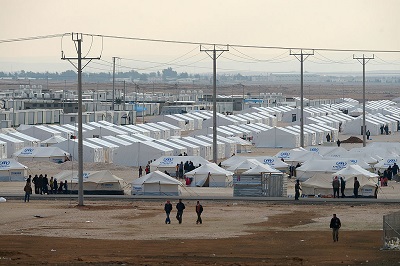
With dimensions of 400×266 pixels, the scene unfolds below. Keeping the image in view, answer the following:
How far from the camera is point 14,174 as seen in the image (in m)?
61.9

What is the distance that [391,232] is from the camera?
34812mm

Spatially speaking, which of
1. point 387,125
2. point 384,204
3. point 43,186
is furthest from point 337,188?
point 387,125

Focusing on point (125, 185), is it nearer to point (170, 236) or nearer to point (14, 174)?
point (14, 174)

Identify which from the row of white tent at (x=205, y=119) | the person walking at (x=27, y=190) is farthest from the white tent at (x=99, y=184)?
the row of white tent at (x=205, y=119)

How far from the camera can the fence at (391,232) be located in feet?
112

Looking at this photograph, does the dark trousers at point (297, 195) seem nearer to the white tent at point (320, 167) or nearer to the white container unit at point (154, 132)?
the white tent at point (320, 167)

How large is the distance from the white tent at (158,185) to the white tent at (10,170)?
36.1 feet

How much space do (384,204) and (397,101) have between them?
146498 millimetres

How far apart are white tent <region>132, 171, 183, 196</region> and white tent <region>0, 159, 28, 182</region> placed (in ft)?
36.1

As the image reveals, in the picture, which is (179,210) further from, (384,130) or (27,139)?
(384,130)

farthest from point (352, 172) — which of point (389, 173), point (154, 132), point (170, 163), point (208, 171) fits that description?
point (154, 132)

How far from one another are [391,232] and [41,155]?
39647 mm

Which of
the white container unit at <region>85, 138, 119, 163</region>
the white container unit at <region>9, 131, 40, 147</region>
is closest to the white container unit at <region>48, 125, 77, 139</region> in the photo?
the white container unit at <region>9, 131, 40, 147</region>

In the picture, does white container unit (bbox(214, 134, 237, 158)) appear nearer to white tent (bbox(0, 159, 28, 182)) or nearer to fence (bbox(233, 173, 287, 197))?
white tent (bbox(0, 159, 28, 182))
